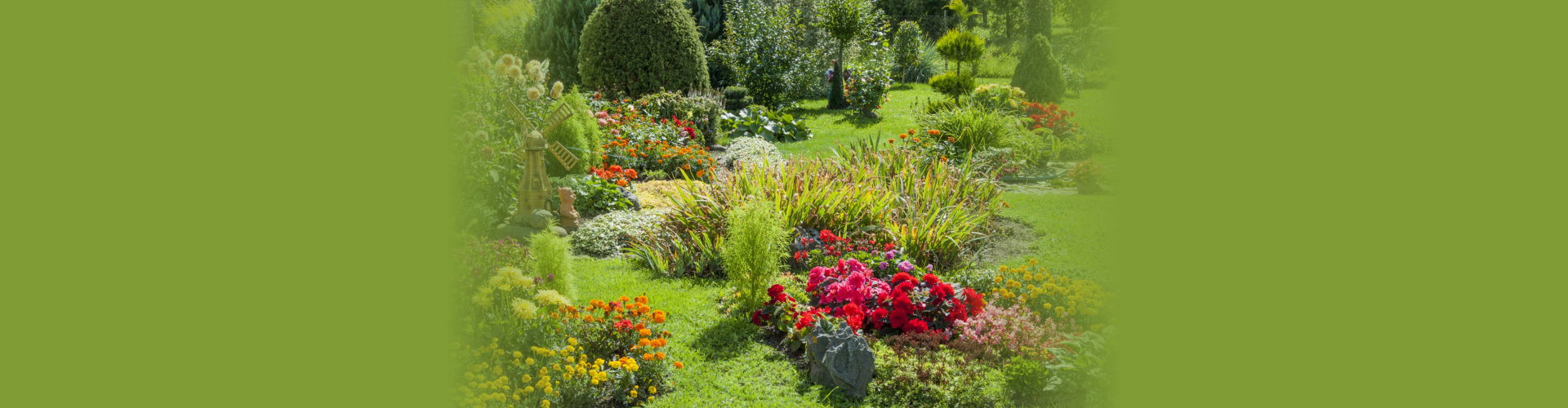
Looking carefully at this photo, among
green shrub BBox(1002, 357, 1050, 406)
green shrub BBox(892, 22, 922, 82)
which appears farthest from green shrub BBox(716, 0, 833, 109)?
green shrub BBox(1002, 357, 1050, 406)

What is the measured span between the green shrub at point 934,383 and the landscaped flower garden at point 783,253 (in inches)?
0.5

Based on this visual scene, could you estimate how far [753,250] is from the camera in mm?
4945

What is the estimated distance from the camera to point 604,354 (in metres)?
4.24

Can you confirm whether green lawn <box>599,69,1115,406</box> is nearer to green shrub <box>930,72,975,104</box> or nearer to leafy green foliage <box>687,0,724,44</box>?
green shrub <box>930,72,975,104</box>

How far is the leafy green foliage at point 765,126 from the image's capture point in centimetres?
1367

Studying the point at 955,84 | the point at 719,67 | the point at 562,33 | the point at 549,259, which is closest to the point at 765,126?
the point at 955,84

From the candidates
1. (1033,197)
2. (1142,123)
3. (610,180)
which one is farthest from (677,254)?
(1142,123)

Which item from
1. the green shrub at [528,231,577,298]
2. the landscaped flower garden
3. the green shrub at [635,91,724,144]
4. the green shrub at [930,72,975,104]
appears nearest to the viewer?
the landscaped flower garden

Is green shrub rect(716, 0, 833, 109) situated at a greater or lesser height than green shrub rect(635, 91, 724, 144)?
greater

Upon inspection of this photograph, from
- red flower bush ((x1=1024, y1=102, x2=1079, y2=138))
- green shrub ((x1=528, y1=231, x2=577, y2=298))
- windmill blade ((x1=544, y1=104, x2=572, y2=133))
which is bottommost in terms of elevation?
green shrub ((x1=528, y1=231, x2=577, y2=298))

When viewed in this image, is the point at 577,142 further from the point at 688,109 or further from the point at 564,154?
the point at 688,109

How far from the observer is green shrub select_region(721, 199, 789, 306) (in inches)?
193

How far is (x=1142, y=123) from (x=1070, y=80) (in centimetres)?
23

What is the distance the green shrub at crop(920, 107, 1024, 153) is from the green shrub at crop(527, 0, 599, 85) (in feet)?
Result: 26.3
